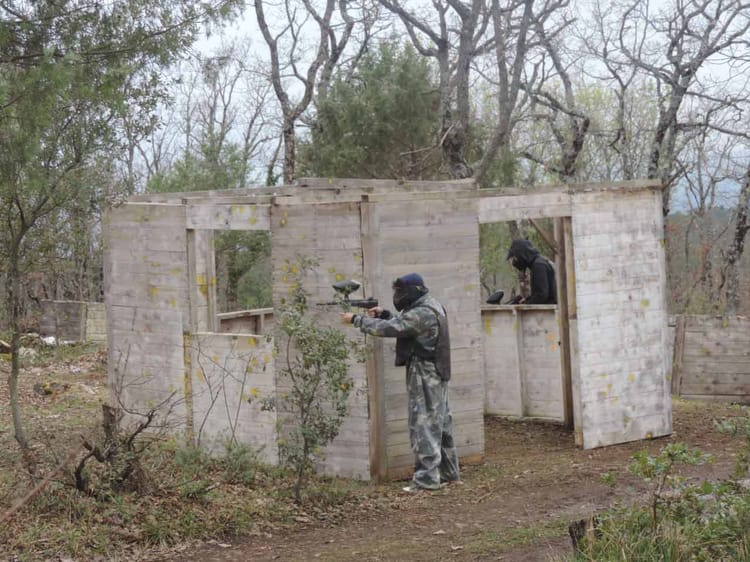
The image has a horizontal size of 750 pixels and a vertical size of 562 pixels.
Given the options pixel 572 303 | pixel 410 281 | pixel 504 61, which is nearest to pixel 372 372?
pixel 410 281

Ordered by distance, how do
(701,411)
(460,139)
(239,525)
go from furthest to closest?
1. (460,139)
2. (701,411)
3. (239,525)

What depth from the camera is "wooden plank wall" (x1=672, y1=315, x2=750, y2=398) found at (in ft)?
45.2

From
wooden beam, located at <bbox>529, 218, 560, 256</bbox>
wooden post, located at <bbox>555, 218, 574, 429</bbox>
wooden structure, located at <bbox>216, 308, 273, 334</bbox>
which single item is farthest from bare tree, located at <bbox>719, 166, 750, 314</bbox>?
wooden structure, located at <bbox>216, 308, 273, 334</bbox>

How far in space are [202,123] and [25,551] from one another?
31784mm

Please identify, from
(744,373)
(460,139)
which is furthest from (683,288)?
(744,373)

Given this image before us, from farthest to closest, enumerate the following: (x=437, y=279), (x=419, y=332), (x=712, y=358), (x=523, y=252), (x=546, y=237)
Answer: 1. (x=712, y=358)
2. (x=523, y=252)
3. (x=546, y=237)
4. (x=437, y=279)
5. (x=419, y=332)

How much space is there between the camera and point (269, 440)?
9.38m

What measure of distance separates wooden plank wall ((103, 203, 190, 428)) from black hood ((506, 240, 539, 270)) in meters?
4.28

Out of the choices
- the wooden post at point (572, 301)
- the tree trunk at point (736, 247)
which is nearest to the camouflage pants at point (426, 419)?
the wooden post at point (572, 301)

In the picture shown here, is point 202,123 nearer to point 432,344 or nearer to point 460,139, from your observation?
point 460,139

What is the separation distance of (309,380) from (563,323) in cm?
420

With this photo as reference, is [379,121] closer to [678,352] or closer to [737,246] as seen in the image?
[737,246]

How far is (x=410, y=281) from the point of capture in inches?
329

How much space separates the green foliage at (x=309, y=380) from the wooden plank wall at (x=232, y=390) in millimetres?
579
